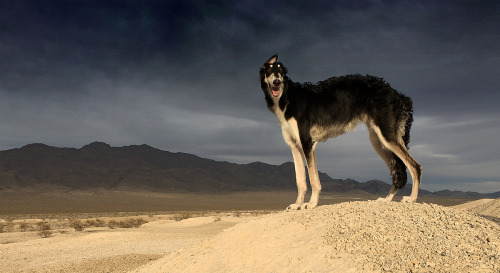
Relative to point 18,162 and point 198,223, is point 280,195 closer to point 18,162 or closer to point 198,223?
point 18,162

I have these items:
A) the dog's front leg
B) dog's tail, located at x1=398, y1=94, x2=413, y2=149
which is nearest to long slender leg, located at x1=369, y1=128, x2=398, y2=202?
dog's tail, located at x1=398, y1=94, x2=413, y2=149

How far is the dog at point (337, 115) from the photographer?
7973mm

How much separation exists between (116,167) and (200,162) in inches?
1607

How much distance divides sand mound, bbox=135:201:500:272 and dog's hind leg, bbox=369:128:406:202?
63 centimetres

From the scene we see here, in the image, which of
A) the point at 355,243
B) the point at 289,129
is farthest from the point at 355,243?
the point at 289,129

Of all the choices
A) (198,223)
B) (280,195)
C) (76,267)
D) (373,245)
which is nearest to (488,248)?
(373,245)

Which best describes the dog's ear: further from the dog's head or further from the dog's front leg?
the dog's front leg

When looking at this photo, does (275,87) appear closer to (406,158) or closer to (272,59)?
(272,59)

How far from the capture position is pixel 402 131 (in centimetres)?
836

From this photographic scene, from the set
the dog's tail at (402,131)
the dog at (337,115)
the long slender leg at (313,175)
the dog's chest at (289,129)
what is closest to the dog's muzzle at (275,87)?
the dog at (337,115)

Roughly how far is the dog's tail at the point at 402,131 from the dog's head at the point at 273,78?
2254 millimetres

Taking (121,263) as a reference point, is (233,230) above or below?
above

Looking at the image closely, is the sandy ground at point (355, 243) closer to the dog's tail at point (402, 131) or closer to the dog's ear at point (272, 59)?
the dog's tail at point (402, 131)

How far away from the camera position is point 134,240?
1788 centimetres
